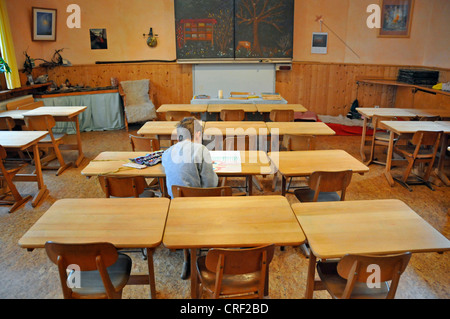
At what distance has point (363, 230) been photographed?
85.6 inches

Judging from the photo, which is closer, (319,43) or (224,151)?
(224,151)

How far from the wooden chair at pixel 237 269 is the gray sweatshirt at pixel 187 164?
2.79ft

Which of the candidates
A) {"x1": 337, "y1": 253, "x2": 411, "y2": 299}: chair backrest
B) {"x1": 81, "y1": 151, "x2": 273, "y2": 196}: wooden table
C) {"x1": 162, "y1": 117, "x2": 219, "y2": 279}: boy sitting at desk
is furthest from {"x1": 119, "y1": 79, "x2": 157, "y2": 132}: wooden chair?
{"x1": 337, "y1": 253, "x2": 411, "y2": 299}: chair backrest

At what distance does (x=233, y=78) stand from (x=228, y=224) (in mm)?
6000

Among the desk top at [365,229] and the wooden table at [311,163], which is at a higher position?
the wooden table at [311,163]

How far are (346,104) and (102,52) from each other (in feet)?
17.3

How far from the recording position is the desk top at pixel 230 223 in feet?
6.73

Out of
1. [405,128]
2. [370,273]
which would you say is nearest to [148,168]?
[370,273]

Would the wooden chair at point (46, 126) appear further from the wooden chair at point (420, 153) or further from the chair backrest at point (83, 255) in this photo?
the wooden chair at point (420, 153)

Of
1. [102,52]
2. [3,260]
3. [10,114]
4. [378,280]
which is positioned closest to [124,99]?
[102,52]

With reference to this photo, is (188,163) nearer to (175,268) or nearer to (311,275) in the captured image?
(175,268)

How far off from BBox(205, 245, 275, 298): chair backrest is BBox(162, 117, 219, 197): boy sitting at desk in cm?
101

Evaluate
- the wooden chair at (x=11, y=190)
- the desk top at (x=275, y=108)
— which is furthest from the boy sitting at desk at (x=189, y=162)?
the desk top at (x=275, y=108)

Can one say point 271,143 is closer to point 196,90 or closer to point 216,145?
point 216,145
